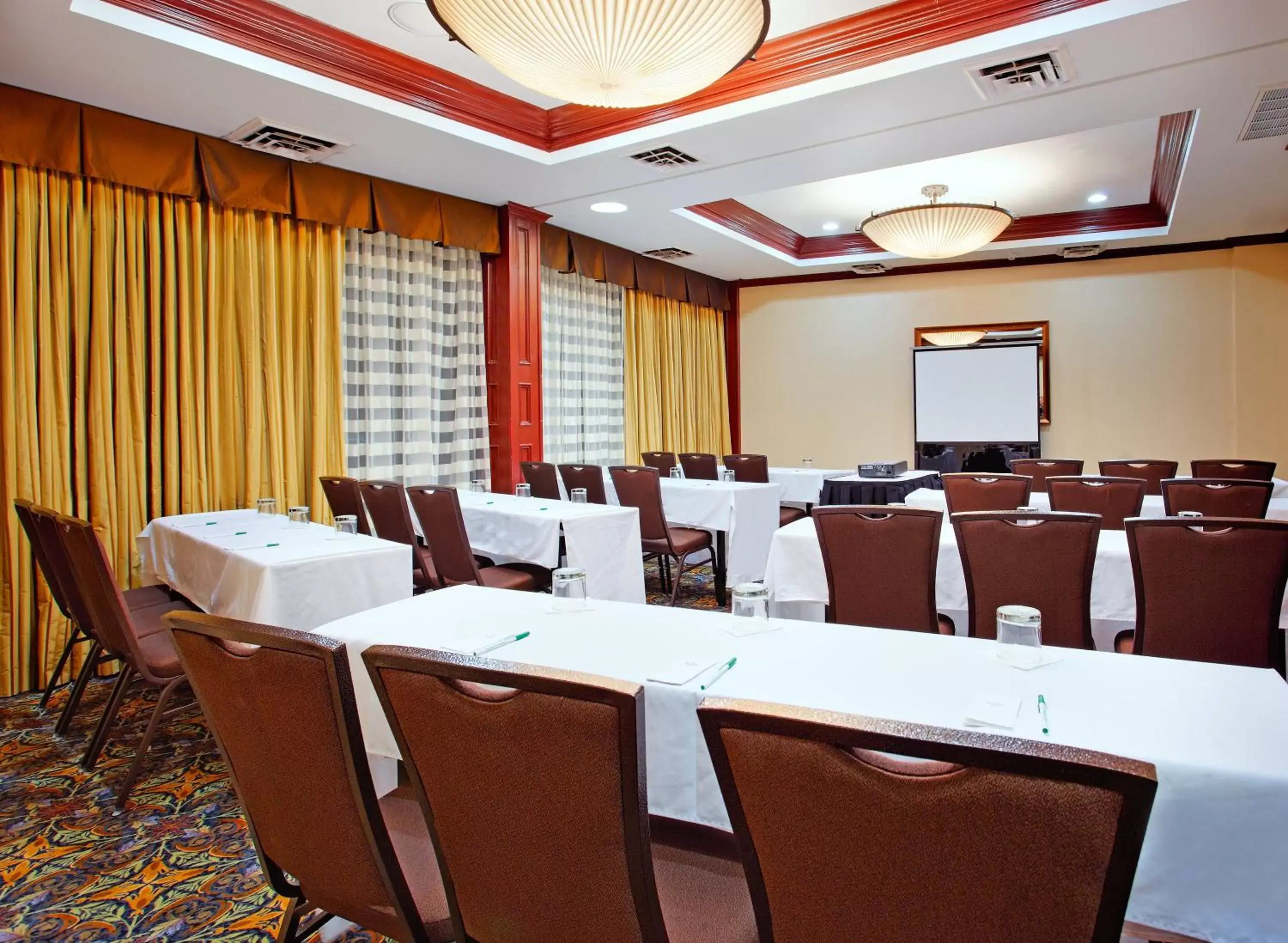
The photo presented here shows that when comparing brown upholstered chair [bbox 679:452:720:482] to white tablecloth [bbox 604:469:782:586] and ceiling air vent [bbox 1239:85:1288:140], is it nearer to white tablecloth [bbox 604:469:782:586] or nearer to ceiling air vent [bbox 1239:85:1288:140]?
white tablecloth [bbox 604:469:782:586]

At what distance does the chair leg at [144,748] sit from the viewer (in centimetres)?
250

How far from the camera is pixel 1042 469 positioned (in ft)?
16.1

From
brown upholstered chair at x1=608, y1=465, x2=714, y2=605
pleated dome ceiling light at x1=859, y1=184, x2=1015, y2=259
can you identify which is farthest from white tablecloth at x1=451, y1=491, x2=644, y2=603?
pleated dome ceiling light at x1=859, y1=184, x2=1015, y2=259

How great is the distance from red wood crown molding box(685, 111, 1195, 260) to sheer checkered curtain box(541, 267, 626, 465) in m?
1.33

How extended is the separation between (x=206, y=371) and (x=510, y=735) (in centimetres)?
409

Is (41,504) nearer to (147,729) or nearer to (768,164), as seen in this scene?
(147,729)

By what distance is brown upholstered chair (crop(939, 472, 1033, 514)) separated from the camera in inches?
139

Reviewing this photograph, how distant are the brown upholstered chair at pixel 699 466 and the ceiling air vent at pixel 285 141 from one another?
3.19 meters

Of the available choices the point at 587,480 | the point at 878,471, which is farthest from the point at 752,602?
the point at 878,471

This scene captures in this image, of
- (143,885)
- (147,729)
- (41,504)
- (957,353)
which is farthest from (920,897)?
(957,353)

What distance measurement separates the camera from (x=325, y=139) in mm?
4289

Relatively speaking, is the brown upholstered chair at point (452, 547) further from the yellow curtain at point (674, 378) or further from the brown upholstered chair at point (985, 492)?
the yellow curtain at point (674, 378)

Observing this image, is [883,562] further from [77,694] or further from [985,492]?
[77,694]

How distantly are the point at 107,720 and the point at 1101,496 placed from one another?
395cm
